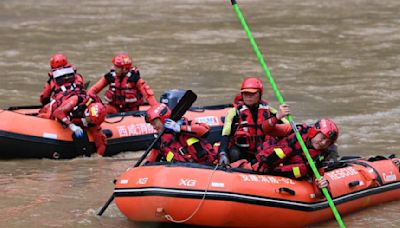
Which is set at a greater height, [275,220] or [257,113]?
[257,113]

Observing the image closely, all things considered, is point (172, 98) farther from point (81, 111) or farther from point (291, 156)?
point (291, 156)

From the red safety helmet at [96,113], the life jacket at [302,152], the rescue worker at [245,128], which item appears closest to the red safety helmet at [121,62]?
the red safety helmet at [96,113]

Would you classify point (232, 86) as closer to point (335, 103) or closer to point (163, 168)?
point (335, 103)

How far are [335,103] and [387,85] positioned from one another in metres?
1.65

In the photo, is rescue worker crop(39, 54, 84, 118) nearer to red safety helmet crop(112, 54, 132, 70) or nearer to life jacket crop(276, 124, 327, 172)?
red safety helmet crop(112, 54, 132, 70)

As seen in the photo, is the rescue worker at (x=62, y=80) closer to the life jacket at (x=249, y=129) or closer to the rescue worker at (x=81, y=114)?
the rescue worker at (x=81, y=114)

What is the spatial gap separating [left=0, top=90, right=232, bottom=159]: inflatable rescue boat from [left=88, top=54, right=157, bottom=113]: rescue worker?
36 cm

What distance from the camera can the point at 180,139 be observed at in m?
7.64

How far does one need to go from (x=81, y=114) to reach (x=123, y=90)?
3.45 ft

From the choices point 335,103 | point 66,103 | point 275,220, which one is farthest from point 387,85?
point 275,220

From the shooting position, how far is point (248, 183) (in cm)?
695

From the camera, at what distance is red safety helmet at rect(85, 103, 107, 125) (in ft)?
32.2

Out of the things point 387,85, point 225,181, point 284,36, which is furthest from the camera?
point 284,36

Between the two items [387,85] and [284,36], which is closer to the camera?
[387,85]
